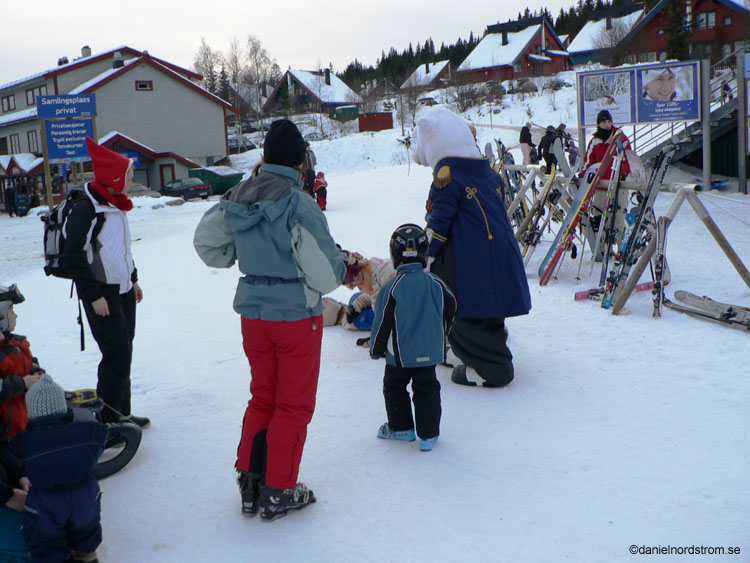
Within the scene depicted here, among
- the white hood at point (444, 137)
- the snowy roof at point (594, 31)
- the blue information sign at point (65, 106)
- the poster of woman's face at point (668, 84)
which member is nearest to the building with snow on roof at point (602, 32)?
the snowy roof at point (594, 31)

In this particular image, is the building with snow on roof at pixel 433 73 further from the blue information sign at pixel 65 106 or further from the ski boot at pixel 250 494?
the ski boot at pixel 250 494

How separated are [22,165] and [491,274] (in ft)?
109

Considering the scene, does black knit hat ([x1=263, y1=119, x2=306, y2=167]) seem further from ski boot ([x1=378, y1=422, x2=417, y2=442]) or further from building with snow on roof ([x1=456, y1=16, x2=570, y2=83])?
building with snow on roof ([x1=456, y1=16, x2=570, y2=83])

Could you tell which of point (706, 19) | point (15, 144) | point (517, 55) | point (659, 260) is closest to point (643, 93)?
point (659, 260)

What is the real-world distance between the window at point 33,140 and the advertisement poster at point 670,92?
106 feet

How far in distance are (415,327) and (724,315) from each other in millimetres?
3197

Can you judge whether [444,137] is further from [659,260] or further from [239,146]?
[239,146]

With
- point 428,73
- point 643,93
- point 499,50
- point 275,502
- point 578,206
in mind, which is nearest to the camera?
point 275,502

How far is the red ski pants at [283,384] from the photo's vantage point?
280 cm

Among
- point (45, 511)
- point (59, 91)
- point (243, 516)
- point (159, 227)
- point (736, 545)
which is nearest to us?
point (45, 511)

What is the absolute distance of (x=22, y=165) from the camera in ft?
105

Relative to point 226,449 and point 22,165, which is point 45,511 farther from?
point 22,165

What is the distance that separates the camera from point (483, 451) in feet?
11.5

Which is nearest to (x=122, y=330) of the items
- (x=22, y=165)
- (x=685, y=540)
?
(x=685, y=540)
